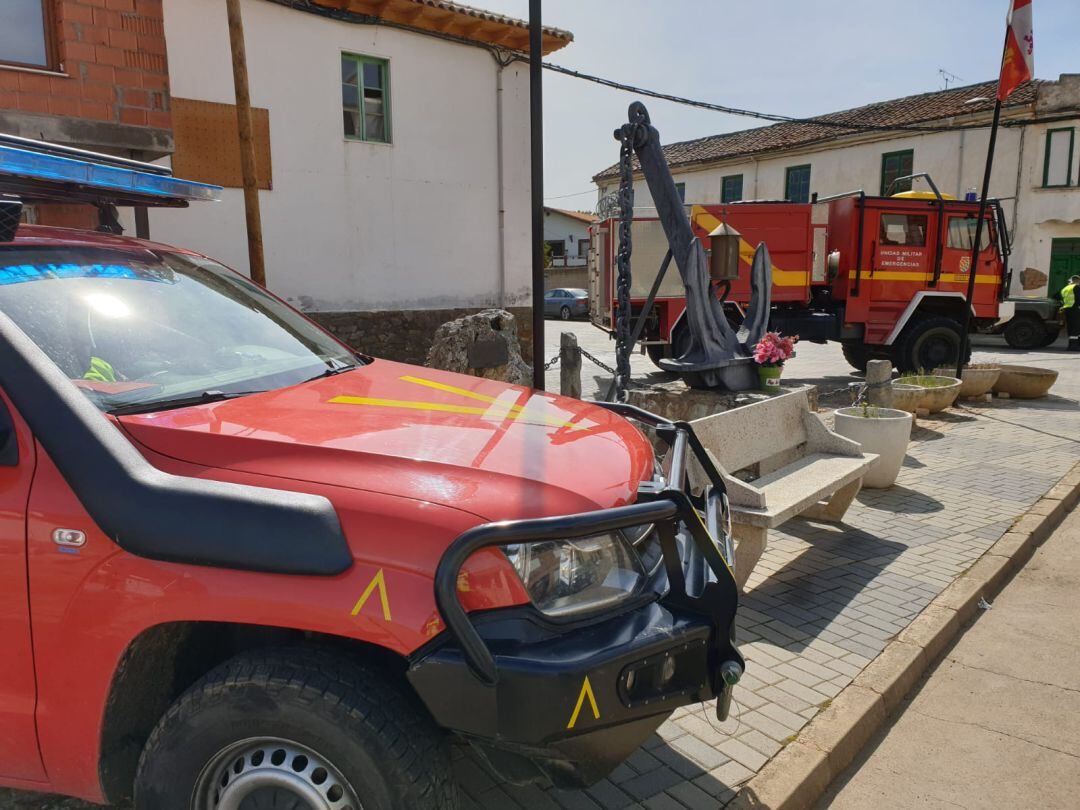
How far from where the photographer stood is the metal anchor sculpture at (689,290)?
22.2 ft

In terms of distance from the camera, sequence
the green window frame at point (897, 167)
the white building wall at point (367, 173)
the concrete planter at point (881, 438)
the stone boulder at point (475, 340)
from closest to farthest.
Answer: the concrete planter at point (881, 438)
the stone boulder at point (475, 340)
the white building wall at point (367, 173)
the green window frame at point (897, 167)

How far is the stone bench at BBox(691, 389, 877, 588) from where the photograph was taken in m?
4.00

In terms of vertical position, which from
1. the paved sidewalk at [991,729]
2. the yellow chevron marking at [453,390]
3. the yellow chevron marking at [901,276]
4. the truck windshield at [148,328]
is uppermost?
the yellow chevron marking at [901,276]

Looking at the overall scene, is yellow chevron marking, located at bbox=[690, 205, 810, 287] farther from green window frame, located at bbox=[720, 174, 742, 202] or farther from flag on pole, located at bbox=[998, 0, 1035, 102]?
green window frame, located at bbox=[720, 174, 742, 202]

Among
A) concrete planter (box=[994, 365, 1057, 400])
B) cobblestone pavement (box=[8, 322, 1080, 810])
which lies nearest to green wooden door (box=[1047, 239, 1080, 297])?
concrete planter (box=[994, 365, 1057, 400])

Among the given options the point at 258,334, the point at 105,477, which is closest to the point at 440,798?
the point at 105,477

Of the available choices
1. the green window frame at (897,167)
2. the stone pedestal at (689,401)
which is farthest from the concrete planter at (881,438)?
the green window frame at (897,167)

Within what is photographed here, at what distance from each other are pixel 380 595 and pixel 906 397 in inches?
338

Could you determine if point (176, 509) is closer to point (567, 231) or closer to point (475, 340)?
point (475, 340)

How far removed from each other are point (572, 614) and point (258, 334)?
1.64 meters

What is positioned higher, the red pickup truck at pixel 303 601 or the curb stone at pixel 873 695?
the red pickup truck at pixel 303 601

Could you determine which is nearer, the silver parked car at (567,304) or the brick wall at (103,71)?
the brick wall at (103,71)

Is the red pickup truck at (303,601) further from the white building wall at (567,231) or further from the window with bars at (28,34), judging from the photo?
the white building wall at (567,231)

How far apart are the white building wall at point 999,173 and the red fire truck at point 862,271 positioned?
21.4 feet
